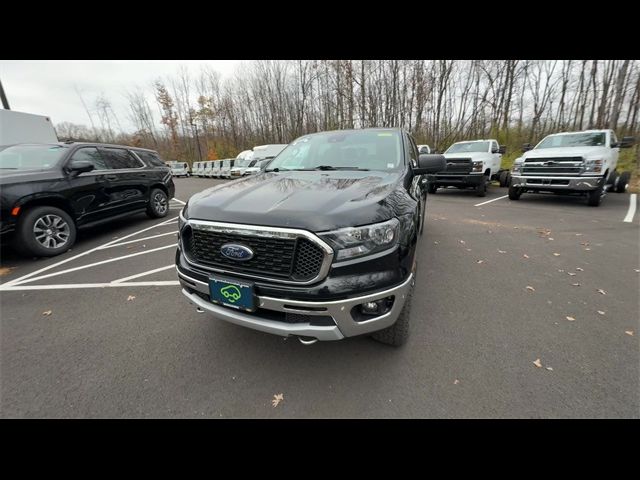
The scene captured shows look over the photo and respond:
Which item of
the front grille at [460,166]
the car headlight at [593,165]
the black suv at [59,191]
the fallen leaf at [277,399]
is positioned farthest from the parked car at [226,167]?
the fallen leaf at [277,399]

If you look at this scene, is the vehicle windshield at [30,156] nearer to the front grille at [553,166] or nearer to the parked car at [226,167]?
the front grille at [553,166]

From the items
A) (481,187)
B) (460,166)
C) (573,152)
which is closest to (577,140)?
(573,152)

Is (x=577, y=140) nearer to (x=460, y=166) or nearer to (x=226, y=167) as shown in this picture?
(x=460, y=166)

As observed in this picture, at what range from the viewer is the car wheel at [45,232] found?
4427 mm

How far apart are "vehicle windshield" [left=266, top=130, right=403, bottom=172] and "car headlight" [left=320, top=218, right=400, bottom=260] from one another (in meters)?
1.20

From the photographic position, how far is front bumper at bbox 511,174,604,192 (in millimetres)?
7297

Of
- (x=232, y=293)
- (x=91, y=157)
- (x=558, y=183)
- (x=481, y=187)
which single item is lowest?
(x=481, y=187)

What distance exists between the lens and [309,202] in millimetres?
1894

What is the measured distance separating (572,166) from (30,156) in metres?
12.3

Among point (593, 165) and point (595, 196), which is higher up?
point (593, 165)

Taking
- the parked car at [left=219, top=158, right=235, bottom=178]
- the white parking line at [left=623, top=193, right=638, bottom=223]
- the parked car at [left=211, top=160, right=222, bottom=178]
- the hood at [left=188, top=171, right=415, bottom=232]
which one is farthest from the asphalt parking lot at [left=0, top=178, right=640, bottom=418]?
the parked car at [left=211, top=160, right=222, bottom=178]

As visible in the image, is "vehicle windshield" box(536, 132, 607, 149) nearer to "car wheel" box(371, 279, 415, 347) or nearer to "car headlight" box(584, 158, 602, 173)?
"car headlight" box(584, 158, 602, 173)

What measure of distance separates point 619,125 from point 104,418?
89.1 ft
